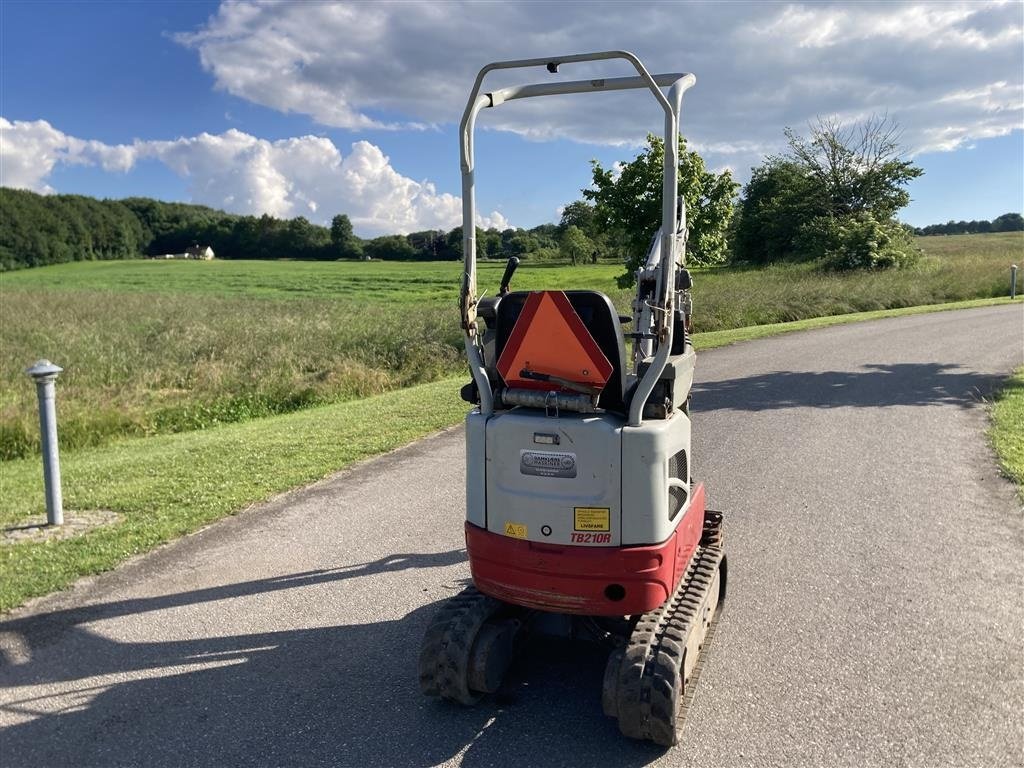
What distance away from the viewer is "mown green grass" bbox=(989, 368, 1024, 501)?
6.90 m

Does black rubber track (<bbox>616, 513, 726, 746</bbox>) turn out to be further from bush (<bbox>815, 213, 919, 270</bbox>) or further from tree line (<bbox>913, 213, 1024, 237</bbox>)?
tree line (<bbox>913, 213, 1024, 237</bbox>)

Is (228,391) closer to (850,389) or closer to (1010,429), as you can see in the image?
(850,389)

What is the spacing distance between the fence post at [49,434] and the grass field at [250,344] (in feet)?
12.2

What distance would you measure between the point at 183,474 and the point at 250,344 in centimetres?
948

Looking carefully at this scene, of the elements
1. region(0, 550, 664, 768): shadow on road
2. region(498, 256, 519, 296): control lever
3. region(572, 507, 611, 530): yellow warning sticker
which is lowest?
region(0, 550, 664, 768): shadow on road

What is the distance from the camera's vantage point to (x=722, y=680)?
12.4ft

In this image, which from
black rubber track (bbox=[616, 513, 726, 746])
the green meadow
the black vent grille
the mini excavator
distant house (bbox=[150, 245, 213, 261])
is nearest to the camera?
black rubber track (bbox=[616, 513, 726, 746])

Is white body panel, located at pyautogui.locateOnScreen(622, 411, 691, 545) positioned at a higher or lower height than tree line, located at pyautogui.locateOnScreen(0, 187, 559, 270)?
lower

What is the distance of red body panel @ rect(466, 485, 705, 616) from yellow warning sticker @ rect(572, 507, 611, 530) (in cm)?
10

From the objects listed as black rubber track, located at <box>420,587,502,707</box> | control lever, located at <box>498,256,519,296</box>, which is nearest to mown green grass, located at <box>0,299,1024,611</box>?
black rubber track, located at <box>420,587,502,707</box>

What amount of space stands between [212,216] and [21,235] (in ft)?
90.3

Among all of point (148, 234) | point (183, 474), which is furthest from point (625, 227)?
point (148, 234)

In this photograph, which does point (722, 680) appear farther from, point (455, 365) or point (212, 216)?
point (212, 216)

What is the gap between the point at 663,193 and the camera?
334 centimetres
